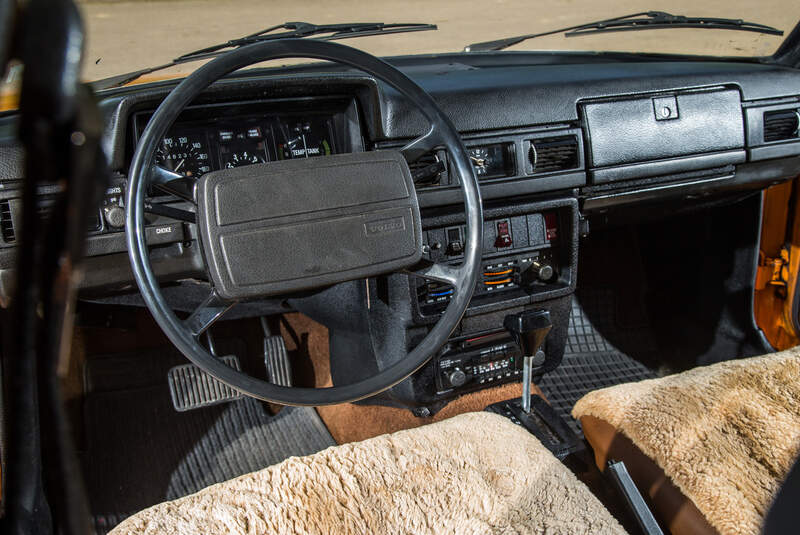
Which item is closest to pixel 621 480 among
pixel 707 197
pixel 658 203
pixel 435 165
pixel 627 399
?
pixel 627 399

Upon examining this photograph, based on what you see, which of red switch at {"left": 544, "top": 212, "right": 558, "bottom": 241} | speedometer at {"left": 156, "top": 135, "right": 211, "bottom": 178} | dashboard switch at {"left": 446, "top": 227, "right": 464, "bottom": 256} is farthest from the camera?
red switch at {"left": 544, "top": 212, "right": 558, "bottom": 241}

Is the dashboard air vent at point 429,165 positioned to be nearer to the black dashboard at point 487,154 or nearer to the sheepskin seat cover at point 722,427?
the black dashboard at point 487,154

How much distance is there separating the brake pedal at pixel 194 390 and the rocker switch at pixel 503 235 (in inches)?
36.6

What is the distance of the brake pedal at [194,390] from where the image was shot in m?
1.98

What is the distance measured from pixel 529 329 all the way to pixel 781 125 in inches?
39.4

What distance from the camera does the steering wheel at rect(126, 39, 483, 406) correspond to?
43.7 inches

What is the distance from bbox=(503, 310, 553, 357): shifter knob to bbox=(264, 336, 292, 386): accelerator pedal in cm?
81

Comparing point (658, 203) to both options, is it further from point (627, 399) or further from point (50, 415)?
point (50, 415)

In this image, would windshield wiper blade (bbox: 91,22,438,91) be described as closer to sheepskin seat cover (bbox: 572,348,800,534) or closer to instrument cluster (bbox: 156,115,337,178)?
instrument cluster (bbox: 156,115,337,178)

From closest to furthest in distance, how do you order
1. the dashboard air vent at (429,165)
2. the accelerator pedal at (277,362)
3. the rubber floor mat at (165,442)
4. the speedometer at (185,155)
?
1. the speedometer at (185,155)
2. the dashboard air vent at (429,165)
3. the rubber floor mat at (165,442)
4. the accelerator pedal at (277,362)

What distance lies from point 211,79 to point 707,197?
161 centimetres

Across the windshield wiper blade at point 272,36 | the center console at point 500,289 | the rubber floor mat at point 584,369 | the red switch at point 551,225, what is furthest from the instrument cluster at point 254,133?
the rubber floor mat at point 584,369

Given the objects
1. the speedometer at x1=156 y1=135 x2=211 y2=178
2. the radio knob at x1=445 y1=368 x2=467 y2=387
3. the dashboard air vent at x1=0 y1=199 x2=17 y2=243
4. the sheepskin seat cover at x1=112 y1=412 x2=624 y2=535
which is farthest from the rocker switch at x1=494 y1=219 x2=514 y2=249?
the dashboard air vent at x1=0 y1=199 x2=17 y2=243

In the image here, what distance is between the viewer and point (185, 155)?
1381 mm
